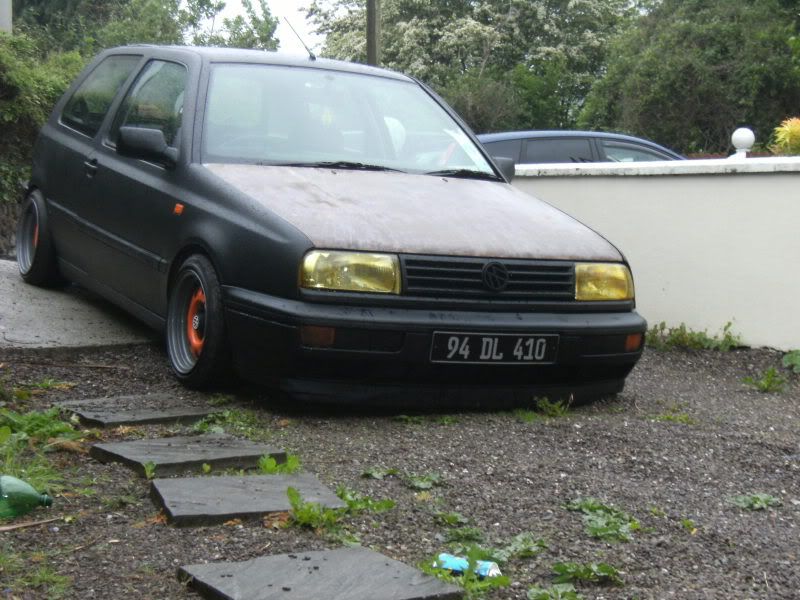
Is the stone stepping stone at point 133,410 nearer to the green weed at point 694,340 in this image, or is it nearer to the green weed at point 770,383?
the green weed at point 770,383

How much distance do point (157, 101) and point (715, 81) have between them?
88.0ft

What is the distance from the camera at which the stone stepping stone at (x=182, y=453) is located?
4.37 metres

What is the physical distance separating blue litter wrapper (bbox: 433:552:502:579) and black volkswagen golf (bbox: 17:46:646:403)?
1786 mm

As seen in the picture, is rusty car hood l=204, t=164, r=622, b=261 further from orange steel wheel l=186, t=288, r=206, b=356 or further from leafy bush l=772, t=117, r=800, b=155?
leafy bush l=772, t=117, r=800, b=155

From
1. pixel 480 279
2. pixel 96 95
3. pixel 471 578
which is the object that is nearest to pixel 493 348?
pixel 480 279

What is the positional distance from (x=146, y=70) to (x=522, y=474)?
12.1ft

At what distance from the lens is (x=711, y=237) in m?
8.53

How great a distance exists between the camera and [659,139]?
32.0 m

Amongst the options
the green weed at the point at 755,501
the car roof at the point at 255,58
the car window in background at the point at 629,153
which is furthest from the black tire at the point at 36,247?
the car window in background at the point at 629,153

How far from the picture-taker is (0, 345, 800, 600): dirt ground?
3572mm

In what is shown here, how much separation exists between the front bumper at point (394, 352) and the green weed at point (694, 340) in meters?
2.67

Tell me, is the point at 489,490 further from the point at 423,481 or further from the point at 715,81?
the point at 715,81

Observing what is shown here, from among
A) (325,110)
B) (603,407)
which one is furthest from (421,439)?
(325,110)

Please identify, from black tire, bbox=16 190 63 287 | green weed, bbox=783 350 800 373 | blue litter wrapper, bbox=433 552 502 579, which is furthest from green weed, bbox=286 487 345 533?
green weed, bbox=783 350 800 373
